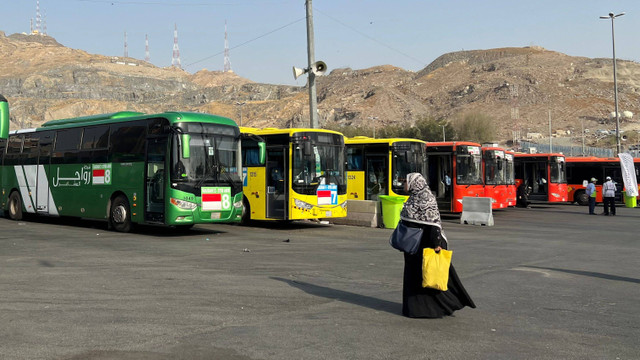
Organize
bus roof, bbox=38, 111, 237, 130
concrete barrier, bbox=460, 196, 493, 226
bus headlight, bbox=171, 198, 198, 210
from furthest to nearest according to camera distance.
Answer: concrete barrier, bbox=460, 196, 493, 226
bus roof, bbox=38, 111, 237, 130
bus headlight, bbox=171, 198, 198, 210

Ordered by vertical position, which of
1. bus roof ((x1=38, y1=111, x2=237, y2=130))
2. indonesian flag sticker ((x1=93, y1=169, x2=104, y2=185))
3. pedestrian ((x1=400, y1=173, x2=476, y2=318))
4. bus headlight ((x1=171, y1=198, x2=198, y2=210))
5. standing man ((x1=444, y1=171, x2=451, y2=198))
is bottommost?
pedestrian ((x1=400, y1=173, x2=476, y2=318))

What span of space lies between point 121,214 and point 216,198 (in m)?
2.88

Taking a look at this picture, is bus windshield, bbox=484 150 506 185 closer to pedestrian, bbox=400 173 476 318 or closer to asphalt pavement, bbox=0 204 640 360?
asphalt pavement, bbox=0 204 640 360

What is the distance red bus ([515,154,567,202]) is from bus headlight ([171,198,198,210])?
25212 mm

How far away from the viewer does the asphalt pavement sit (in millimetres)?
6141

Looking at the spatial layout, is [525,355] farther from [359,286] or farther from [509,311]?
[359,286]

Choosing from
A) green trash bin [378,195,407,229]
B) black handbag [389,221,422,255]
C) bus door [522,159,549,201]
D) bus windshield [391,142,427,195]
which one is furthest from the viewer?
bus door [522,159,549,201]

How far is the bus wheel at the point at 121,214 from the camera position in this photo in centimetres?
1789

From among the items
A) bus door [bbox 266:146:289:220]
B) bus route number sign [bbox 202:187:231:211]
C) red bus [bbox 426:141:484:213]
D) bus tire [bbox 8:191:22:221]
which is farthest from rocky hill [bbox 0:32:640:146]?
bus route number sign [bbox 202:187:231:211]

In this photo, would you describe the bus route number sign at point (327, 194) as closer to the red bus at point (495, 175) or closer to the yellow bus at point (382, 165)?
the yellow bus at point (382, 165)

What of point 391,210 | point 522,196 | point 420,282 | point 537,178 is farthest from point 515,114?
point 420,282

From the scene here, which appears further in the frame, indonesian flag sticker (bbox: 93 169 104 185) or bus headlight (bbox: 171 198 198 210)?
indonesian flag sticker (bbox: 93 169 104 185)

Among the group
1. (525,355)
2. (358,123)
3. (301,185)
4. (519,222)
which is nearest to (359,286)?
(525,355)

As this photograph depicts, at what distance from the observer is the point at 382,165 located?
24.6 metres
